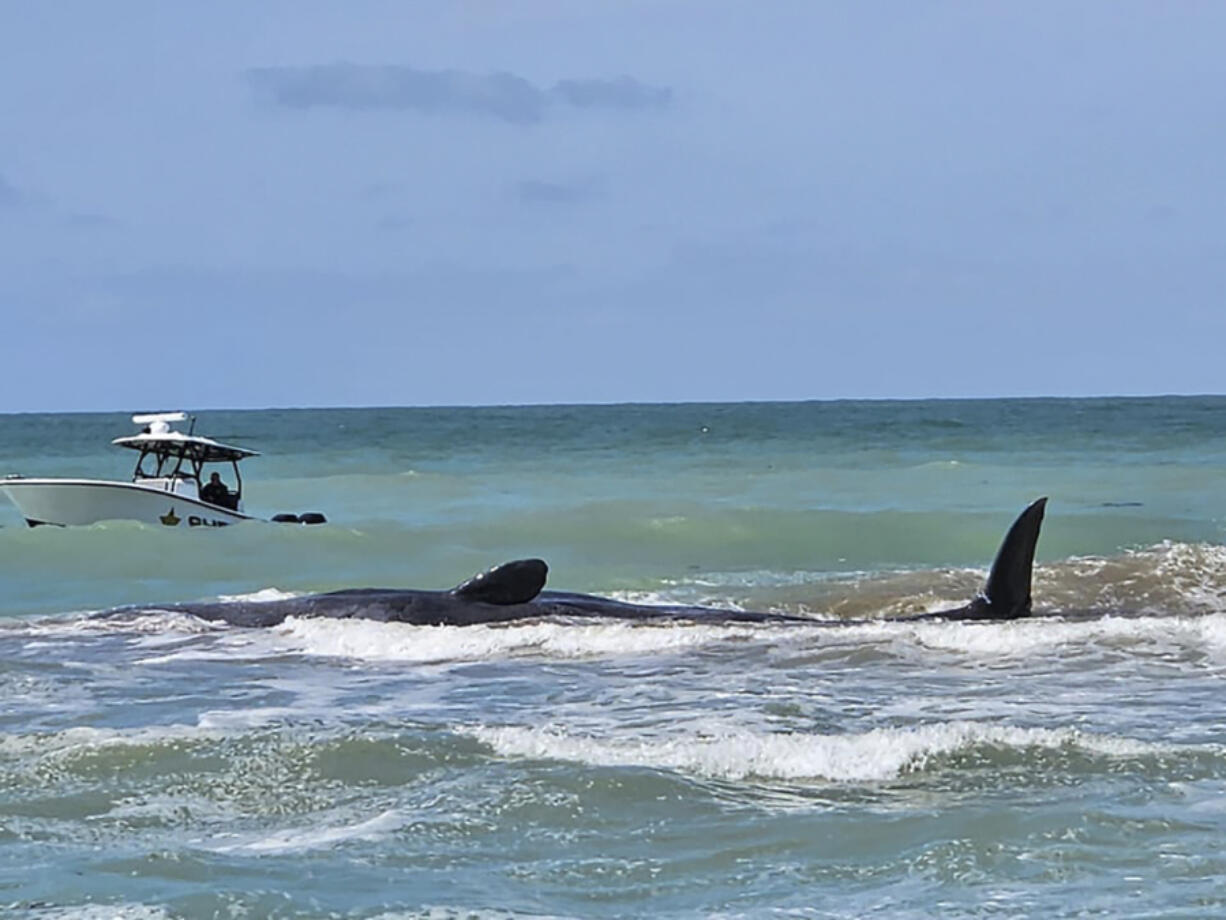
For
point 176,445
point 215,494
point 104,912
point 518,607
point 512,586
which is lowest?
point 104,912

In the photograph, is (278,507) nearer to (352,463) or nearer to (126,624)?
(352,463)

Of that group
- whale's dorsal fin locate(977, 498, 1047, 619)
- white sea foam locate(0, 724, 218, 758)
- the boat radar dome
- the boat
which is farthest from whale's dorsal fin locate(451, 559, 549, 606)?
the boat radar dome

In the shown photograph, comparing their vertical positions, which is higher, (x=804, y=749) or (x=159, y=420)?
(x=159, y=420)

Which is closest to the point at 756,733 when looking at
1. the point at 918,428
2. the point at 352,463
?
the point at 352,463

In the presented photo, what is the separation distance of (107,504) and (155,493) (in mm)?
1222

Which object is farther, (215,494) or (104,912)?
(215,494)

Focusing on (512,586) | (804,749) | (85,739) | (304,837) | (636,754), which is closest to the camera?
(304,837)

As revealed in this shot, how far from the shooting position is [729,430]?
320 feet

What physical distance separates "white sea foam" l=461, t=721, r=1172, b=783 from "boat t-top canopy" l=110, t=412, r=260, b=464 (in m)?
19.6

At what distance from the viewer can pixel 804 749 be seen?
9766mm

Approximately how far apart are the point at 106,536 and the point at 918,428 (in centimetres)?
6847

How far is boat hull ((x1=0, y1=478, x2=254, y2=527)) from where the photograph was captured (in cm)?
3028

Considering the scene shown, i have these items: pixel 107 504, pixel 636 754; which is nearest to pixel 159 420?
pixel 107 504

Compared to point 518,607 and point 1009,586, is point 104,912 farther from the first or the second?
point 1009,586
